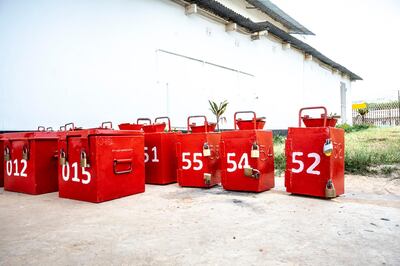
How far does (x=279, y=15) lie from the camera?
15.7 metres

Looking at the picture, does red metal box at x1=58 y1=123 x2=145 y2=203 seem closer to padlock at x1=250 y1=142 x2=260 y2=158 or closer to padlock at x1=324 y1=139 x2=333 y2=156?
padlock at x1=250 y1=142 x2=260 y2=158

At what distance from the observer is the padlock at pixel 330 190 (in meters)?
3.33

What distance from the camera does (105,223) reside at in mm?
2611

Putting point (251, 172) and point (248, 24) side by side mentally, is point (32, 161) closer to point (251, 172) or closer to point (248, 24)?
point (251, 172)

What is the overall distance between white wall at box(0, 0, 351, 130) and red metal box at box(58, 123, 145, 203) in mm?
2723

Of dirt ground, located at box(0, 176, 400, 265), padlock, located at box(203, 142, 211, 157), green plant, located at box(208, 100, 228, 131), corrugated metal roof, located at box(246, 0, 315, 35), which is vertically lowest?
dirt ground, located at box(0, 176, 400, 265)

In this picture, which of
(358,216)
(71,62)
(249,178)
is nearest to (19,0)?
(71,62)

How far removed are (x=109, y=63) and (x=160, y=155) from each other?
10.9 feet

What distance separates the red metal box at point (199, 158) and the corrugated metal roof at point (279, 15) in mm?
10900

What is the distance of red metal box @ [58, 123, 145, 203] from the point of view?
11.4ft

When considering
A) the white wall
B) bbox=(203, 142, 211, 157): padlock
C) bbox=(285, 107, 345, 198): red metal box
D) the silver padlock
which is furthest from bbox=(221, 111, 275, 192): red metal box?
the white wall

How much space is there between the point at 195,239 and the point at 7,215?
6.93ft

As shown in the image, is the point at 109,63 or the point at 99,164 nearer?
the point at 99,164

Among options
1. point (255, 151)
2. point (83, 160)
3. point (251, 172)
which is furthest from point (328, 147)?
point (83, 160)
